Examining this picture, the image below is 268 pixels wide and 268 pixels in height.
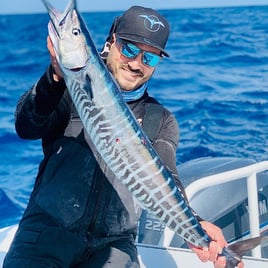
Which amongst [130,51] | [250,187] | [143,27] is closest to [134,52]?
[130,51]

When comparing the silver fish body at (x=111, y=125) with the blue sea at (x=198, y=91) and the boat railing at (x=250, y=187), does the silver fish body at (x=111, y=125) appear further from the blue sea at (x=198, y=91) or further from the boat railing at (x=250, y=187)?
the blue sea at (x=198, y=91)

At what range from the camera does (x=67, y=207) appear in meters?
2.78

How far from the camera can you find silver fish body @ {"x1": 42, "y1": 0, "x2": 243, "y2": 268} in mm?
2260

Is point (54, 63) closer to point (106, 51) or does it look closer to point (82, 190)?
point (106, 51)

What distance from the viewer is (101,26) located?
28500 mm

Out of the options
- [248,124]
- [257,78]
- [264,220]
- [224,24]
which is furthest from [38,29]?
[264,220]

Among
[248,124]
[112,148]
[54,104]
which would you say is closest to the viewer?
[112,148]

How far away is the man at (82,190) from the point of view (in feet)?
8.96

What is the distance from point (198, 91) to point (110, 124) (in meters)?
10.9

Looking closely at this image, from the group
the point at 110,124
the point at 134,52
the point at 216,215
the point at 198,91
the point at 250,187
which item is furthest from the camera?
the point at 198,91

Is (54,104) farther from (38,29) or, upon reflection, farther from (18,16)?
(18,16)

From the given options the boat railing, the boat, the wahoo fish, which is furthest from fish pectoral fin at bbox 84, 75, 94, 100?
the boat railing

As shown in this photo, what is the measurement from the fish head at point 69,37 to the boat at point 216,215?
1.64 meters

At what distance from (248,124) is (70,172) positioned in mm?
7743
